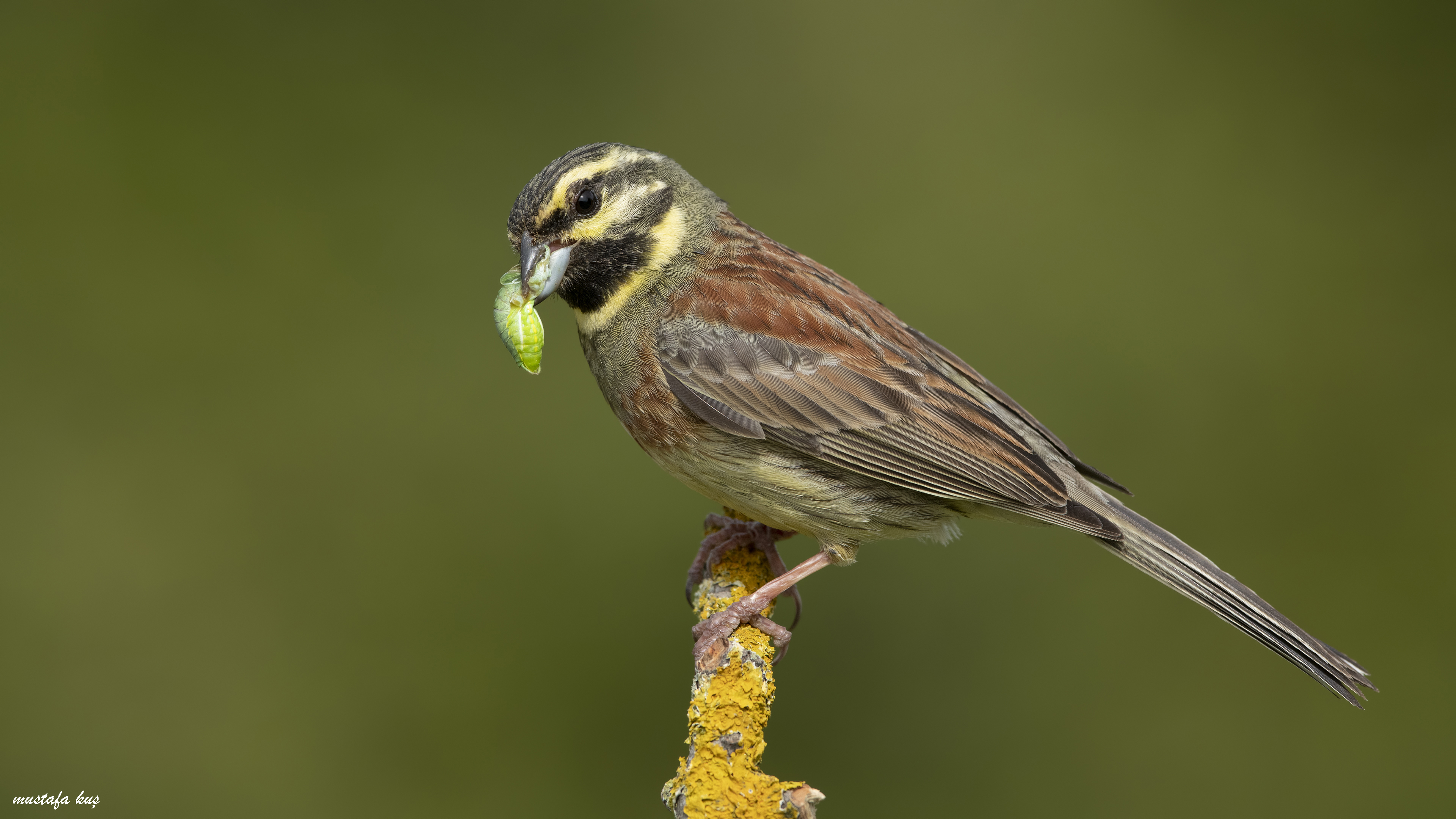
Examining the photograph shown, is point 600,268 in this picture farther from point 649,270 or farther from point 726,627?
point 726,627

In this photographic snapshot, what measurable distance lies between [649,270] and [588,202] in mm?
340

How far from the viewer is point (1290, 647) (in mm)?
3293

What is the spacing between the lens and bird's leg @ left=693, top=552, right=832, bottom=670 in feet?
10.9

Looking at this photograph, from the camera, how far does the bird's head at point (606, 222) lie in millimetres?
3352

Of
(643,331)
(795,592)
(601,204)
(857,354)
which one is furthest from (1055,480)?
(601,204)

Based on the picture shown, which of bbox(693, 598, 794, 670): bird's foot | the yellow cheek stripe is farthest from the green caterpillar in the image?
bbox(693, 598, 794, 670): bird's foot

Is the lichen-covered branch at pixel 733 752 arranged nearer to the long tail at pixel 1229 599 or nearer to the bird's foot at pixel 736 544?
the bird's foot at pixel 736 544

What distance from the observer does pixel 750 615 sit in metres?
3.38

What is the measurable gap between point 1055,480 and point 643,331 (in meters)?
1.49

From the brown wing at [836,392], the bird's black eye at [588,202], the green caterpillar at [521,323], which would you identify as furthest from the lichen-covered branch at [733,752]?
the bird's black eye at [588,202]

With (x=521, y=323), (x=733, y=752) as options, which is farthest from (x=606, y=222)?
(x=733, y=752)

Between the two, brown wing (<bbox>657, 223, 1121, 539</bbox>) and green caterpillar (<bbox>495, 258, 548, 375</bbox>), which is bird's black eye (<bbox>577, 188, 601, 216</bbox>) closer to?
green caterpillar (<bbox>495, 258, 548, 375</bbox>)

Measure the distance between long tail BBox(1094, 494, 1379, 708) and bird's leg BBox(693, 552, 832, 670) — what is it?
103 centimetres

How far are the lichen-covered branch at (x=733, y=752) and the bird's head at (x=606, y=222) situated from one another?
4.36ft
